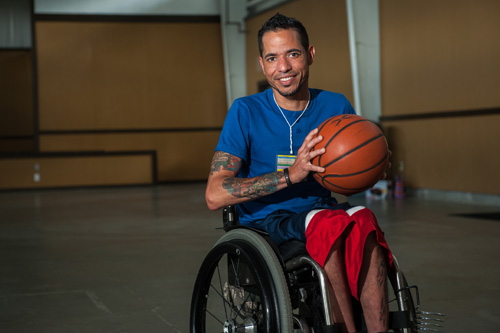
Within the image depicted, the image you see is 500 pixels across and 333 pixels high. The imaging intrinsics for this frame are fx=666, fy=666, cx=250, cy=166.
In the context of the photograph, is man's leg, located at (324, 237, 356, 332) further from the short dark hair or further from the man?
the short dark hair

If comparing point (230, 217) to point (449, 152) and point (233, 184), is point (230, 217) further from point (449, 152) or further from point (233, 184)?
point (449, 152)

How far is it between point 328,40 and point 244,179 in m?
9.62

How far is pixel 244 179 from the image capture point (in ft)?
6.82

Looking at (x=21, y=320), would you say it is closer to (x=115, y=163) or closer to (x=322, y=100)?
(x=322, y=100)

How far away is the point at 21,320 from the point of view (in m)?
3.18

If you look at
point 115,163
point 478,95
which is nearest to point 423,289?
point 478,95

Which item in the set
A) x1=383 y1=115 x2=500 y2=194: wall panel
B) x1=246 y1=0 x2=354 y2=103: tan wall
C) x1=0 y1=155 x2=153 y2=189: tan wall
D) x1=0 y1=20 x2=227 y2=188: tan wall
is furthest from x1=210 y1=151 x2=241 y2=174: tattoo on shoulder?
x1=0 y1=20 x2=227 y2=188: tan wall

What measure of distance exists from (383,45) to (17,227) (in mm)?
6041

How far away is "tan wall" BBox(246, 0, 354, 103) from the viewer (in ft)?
35.8

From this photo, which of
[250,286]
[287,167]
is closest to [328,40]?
[287,167]

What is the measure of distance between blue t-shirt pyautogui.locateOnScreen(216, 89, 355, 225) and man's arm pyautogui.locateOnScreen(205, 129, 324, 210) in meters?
0.05

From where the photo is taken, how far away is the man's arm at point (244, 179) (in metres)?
1.91

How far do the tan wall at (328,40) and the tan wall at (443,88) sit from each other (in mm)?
917

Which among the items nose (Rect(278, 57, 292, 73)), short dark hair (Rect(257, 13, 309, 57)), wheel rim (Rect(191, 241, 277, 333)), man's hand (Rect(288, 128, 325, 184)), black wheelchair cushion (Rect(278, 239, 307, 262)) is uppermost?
short dark hair (Rect(257, 13, 309, 57))
